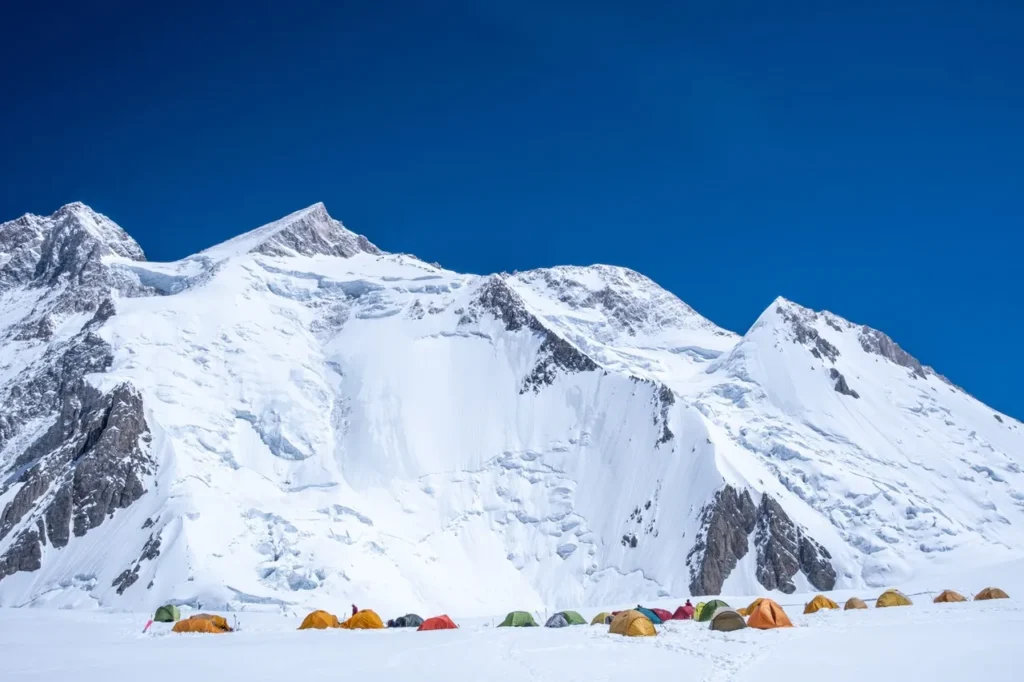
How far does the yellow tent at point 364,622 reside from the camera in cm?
5457

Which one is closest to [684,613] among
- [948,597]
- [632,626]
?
[632,626]

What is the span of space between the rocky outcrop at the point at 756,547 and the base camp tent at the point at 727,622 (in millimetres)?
52665

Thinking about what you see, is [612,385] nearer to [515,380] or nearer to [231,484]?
[515,380]

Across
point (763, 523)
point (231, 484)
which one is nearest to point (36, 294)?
point (231, 484)

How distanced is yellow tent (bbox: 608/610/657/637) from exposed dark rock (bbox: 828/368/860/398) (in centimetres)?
11215

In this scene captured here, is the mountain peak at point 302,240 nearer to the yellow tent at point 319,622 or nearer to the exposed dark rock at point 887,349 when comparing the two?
the exposed dark rock at point 887,349

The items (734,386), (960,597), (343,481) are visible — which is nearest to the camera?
(960,597)

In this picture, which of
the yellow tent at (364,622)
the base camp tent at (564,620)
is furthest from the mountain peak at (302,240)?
the base camp tent at (564,620)

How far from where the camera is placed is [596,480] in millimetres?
113938

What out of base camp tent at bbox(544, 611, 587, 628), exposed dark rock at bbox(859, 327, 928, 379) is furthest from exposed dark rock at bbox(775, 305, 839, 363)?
base camp tent at bbox(544, 611, 587, 628)

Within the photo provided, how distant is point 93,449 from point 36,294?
9811cm

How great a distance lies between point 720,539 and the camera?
3831 inches

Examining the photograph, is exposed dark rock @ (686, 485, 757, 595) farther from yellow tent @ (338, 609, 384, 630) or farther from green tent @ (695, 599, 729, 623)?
yellow tent @ (338, 609, 384, 630)

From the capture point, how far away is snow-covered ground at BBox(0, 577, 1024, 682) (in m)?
26.0
